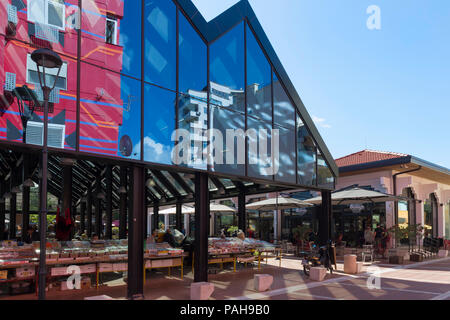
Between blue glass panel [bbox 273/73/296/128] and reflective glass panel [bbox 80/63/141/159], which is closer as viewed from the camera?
reflective glass panel [bbox 80/63/141/159]

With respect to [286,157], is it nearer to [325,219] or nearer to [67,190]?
[325,219]

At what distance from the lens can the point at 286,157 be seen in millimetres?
14344

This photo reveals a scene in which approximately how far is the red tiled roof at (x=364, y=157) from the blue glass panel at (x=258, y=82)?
13.0 meters

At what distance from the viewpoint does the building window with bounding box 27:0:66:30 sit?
26.0 ft

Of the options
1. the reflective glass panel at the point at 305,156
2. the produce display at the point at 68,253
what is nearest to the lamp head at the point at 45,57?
the produce display at the point at 68,253

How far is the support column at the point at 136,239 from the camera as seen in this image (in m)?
9.19

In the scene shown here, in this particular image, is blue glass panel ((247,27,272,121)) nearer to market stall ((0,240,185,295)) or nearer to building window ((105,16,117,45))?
building window ((105,16,117,45))

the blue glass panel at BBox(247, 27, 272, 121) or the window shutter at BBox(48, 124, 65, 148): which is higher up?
the blue glass panel at BBox(247, 27, 272, 121)

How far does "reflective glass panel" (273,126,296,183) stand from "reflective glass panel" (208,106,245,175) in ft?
6.25

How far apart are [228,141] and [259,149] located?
1.52 m

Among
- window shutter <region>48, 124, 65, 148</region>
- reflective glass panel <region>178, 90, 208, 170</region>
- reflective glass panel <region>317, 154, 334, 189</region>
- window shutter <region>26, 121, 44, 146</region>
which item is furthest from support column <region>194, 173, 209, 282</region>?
A: reflective glass panel <region>317, 154, 334, 189</region>

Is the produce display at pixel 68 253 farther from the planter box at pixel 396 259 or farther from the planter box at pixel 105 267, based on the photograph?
the planter box at pixel 396 259

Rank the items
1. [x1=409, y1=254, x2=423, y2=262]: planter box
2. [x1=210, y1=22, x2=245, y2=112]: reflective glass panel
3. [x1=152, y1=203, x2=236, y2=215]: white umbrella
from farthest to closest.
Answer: [x1=152, y1=203, x2=236, y2=215]: white umbrella
[x1=409, y1=254, x2=423, y2=262]: planter box
[x1=210, y1=22, x2=245, y2=112]: reflective glass panel

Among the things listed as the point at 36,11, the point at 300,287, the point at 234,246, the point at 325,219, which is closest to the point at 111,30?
the point at 36,11
